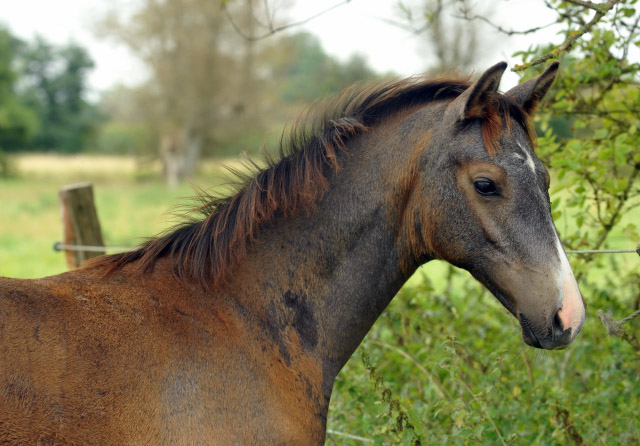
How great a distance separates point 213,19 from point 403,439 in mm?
33691

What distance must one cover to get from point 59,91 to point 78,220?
54654 mm

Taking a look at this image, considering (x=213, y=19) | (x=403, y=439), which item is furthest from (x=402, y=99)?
(x=213, y=19)

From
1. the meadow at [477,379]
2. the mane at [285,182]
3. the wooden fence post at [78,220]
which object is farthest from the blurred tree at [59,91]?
the mane at [285,182]

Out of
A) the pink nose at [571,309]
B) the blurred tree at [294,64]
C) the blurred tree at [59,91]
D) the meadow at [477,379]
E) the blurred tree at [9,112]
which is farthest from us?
the blurred tree at [59,91]

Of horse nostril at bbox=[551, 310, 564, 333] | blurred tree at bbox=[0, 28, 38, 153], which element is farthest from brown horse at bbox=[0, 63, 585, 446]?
blurred tree at bbox=[0, 28, 38, 153]

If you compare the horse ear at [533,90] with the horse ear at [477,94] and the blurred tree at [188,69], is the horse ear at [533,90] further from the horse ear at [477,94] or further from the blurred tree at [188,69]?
the blurred tree at [188,69]

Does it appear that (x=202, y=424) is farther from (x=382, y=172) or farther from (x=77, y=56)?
(x=77, y=56)

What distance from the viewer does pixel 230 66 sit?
113 feet

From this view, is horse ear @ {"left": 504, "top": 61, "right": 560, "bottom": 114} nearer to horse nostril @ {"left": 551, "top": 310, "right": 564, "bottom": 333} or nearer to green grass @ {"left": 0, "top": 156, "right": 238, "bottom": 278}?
horse nostril @ {"left": 551, "top": 310, "right": 564, "bottom": 333}

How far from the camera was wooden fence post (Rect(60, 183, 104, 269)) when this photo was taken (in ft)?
15.5

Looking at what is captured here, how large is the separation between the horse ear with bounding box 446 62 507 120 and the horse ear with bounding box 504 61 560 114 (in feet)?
0.77

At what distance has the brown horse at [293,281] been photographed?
2.08 m

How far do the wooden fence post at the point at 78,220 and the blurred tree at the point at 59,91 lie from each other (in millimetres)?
49248

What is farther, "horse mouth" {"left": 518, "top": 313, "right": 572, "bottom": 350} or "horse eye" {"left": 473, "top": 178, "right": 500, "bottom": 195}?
"horse eye" {"left": 473, "top": 178, "right": 500, "bottom": 195}
